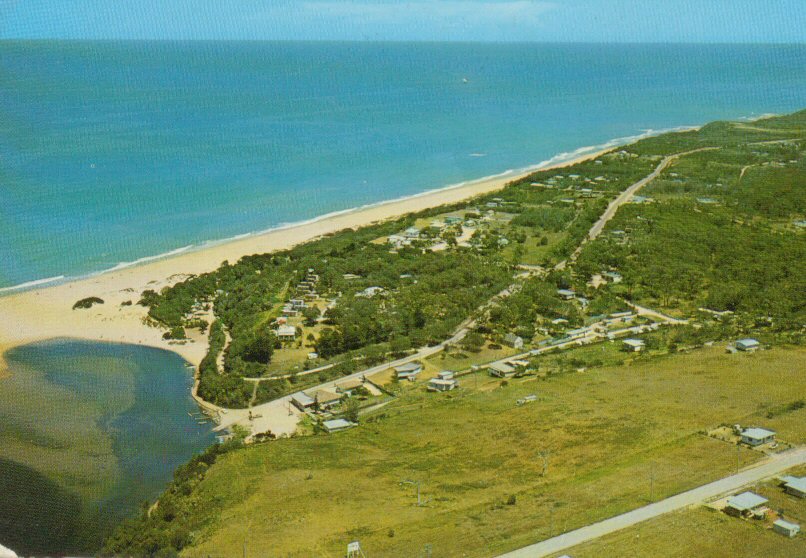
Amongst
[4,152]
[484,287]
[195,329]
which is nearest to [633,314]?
[484,287]

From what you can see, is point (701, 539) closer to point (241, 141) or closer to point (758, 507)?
point (758, 507)

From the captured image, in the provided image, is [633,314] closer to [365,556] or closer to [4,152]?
[365,556]

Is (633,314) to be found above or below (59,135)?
below

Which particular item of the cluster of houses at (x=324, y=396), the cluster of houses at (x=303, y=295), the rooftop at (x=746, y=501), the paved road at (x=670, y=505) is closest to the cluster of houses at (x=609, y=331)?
the cluster of houses at (x=324, y=396)

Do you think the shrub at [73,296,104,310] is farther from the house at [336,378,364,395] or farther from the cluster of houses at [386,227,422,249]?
the cluster of houses at [386,227,422,249]

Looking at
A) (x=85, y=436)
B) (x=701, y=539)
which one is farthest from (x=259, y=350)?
(x=701, y=539)

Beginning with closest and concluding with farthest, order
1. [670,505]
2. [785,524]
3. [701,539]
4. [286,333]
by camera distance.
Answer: [701,539] < [785,524] < [670,505] < [286,333]
